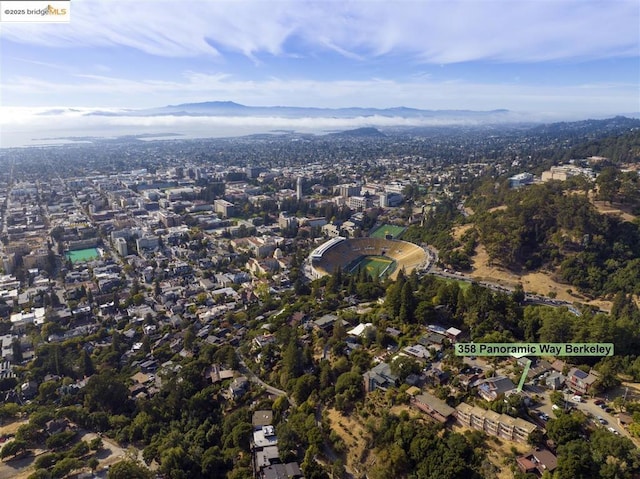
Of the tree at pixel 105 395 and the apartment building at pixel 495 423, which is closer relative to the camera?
the apartment building at pixel 495 423

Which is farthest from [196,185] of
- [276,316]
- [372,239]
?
[276,316]

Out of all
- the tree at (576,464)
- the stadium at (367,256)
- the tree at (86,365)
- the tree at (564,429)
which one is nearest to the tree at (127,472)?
the tree at (86,365)

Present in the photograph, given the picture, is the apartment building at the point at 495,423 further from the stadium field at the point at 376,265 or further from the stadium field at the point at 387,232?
the stadium field at the point at 387,232

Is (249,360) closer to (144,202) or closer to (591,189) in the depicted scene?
(591,189)

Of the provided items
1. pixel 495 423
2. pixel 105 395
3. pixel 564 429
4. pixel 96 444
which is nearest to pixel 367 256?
pixel 495 423

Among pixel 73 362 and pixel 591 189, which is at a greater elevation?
pixel 591 189

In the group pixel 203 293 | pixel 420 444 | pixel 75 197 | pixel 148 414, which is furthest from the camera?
pixel 75 197

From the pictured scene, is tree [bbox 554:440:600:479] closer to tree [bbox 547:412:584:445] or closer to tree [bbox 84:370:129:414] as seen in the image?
tree [bbox 547:412:584:445]
